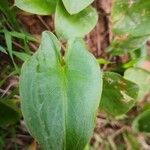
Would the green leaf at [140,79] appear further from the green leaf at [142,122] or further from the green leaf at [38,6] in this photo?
the green leaf at [38,6]

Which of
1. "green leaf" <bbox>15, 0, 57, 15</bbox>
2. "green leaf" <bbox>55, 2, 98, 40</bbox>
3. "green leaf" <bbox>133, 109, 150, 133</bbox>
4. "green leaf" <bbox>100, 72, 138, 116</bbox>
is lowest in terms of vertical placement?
"green leaf" <bbox>133, 109, 150, 133</bbox>

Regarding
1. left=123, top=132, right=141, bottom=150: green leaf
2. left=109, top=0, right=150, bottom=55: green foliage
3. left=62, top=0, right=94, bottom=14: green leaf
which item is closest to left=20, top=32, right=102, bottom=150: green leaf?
left=62, top=0, right=94, bottom=14: green leaf

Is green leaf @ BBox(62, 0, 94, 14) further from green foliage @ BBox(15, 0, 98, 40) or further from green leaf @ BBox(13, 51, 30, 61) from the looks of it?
green leaf @ BBox(13, 51, 30, 61)

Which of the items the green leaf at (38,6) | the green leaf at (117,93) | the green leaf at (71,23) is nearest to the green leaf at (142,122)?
the green leaf at (117,93)

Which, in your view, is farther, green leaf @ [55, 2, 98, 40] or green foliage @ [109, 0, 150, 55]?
green foliage @ [109, 0, 150, 55]

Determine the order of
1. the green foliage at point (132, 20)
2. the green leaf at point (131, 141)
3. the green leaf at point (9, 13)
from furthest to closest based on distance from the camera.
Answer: the green leaf at point (131, 141)
the green foliage at point (132, 20)
the green leaf at point (9, 13)

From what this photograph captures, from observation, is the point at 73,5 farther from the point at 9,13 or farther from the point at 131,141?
the point at 131,141

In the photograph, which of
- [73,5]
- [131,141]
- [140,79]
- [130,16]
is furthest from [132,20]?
[131,141]
